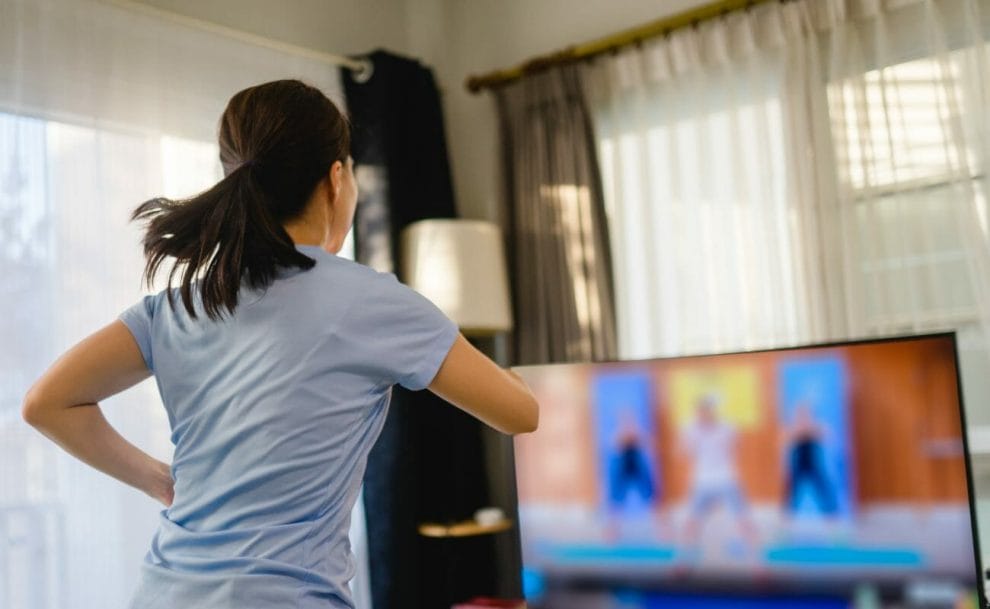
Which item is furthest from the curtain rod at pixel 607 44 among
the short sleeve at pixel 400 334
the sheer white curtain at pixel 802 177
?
the short sleeve at pixel 400 334

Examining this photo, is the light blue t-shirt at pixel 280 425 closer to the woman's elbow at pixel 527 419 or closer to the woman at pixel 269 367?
the woman at pixel 269 367

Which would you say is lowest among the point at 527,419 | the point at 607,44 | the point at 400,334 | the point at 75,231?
the point at 527,419

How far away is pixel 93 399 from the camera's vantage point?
125cm

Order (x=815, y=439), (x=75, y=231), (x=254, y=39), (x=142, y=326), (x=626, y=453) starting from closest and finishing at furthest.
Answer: (x=142, y=326) < (x=815, y=439) < (x=626, y=453) < (x=75, y=231) < (x=254, y=39)

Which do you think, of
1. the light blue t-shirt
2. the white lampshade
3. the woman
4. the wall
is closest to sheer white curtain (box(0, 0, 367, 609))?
the wall

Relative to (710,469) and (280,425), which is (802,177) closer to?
(710,469)

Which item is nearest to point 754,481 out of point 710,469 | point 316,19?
point 710,469

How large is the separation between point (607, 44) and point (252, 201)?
2.21 metres

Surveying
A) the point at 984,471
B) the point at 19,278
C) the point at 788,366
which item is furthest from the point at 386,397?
the point at 984,471

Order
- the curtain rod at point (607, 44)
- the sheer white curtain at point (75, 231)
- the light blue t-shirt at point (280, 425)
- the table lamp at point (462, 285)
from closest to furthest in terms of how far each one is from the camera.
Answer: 1. the light blue t-shirt at point (280, 425)
2. the sheer white curtain at point (75, 231)
3. the curtain rod at point (607, 44)
4. the table lamp at point (462, 285)

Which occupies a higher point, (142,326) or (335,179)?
(335,179)

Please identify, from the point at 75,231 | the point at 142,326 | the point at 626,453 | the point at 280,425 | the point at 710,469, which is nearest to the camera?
the point at 280,425

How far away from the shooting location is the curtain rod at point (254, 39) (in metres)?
2.74

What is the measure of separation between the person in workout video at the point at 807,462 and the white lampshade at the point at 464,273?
3.91 ft
